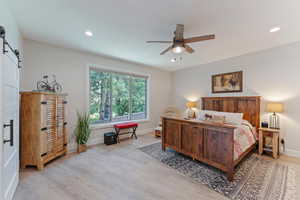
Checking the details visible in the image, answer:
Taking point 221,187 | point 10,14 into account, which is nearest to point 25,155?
point 10,14

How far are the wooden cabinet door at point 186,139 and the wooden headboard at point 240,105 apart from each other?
2.06 metres

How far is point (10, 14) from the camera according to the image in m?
2.06

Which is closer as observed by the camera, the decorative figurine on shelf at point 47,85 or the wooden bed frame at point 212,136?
the wooden bed frame at point 212,136

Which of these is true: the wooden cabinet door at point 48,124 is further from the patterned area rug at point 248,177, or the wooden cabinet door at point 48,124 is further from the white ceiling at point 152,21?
the patterned area rug at point 248,177

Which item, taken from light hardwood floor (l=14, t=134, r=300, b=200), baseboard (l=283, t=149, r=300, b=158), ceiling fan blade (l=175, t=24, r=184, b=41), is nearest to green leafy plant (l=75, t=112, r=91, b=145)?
light hardwood floor (l=14, t=134, r=300, b=200)

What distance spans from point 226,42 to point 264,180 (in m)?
2.88

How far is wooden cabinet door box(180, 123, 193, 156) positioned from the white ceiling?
2.03 m

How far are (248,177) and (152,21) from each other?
127 inches

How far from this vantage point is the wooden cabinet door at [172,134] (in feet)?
10.6

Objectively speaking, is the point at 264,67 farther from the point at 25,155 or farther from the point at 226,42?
the point at 25,155

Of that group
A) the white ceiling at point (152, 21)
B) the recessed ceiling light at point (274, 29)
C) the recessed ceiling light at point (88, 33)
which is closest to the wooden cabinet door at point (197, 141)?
the white ceiling at point (152, 21)

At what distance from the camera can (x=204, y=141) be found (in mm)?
2668

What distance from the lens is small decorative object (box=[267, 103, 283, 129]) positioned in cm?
314

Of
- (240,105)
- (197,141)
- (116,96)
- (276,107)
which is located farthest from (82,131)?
(276,107)
